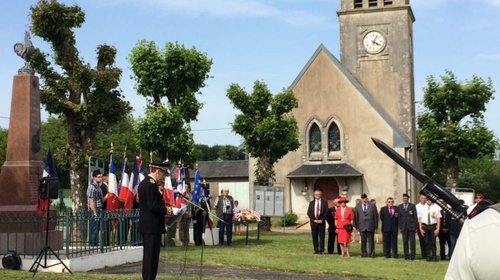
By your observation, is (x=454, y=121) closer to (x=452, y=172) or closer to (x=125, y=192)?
(x=452, y=172)

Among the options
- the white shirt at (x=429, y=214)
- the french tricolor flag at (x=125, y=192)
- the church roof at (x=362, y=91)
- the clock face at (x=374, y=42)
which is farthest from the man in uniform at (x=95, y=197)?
the clock face at (x=374, y=42)

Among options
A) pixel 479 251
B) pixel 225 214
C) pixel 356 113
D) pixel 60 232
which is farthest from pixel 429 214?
pixel 356 113

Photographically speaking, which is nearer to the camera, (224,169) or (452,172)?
(452,172)

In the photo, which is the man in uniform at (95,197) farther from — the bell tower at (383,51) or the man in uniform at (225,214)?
the bell tower at (383,51)

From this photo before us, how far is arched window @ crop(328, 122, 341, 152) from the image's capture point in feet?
130

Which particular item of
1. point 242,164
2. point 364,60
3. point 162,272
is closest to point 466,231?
point 162,272

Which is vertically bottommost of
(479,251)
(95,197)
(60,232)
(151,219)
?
(60,232)

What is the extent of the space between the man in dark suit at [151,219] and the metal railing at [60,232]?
3.57 metres

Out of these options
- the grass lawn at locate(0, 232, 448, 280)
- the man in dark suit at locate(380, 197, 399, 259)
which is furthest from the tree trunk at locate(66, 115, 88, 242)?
the man in dark suit at locate(380, 197, 399, 259)

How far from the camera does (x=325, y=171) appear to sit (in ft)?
126

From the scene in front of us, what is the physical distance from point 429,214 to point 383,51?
973 inches

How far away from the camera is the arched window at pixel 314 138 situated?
131 ft

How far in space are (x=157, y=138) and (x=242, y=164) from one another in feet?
162

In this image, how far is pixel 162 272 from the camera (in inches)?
548
